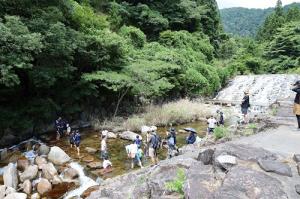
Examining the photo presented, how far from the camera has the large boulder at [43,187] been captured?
13.1m

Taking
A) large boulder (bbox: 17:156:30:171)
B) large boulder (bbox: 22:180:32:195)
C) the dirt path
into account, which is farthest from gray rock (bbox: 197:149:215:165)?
large boulder (bbox: 17:156:30:171)

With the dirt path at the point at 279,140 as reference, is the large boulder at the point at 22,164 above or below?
below

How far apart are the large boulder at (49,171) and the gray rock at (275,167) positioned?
9011 millimetres

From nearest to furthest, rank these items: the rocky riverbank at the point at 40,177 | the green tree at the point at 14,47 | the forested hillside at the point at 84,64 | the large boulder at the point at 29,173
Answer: the rocky riverbank at the point at 40,177, the large boulder at the point at 29,173, the green tree at the point at 14,47, the forested hillside at the point at 84,64

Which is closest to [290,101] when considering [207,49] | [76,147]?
[76,147]

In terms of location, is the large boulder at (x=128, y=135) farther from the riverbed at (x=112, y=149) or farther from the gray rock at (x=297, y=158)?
the gray rock at (x=297, y=158)

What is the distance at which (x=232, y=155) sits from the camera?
7.98m

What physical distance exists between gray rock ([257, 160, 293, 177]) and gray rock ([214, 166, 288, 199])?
352mm

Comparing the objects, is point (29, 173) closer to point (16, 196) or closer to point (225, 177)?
point (16, 196)

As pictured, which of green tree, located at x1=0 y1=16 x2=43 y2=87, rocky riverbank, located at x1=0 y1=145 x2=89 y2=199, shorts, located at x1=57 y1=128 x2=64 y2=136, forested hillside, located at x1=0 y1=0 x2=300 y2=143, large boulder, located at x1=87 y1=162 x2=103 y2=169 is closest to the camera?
rocky riverbank, located at x1=0 y1=145 x2=89 y2=199

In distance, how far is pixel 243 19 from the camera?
16350cm

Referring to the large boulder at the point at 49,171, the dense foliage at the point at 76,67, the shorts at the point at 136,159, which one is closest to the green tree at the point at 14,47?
the dense foliage at the point at 76,67

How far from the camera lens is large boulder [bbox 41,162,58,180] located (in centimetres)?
1407

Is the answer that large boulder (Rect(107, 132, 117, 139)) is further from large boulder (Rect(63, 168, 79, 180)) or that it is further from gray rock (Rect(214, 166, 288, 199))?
gray rock (Rect(214, 166, 288, 199))
